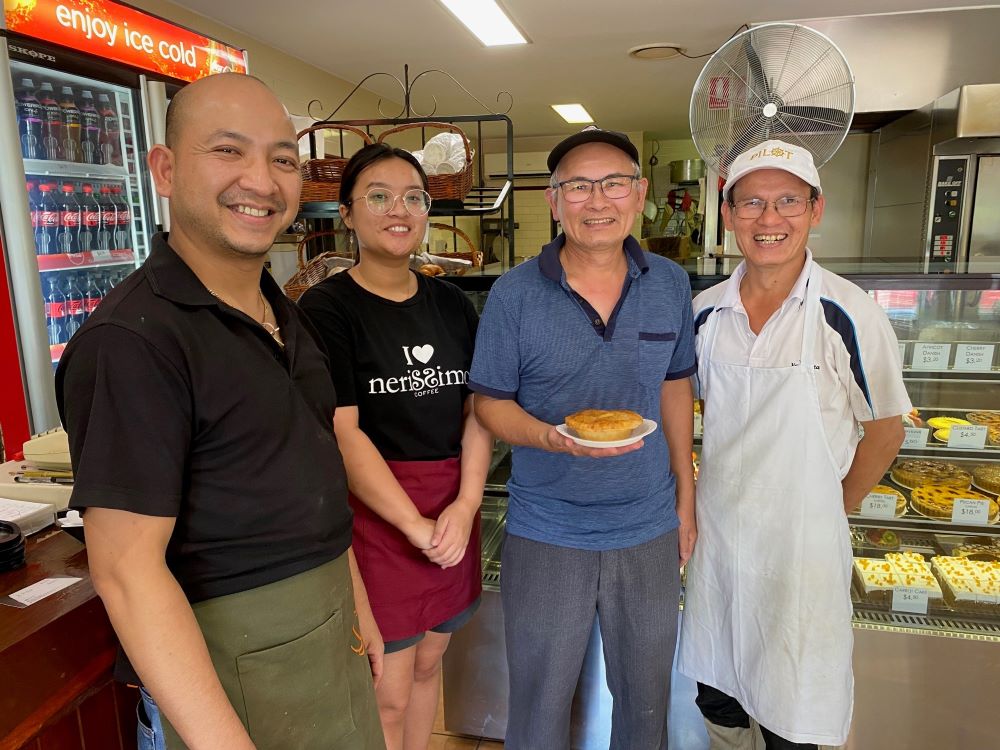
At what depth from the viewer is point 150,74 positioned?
11.6 ft

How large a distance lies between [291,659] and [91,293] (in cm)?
335

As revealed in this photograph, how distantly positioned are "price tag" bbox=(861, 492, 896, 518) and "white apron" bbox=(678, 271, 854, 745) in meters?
0.73

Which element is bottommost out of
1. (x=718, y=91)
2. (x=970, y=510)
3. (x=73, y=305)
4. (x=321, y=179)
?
(x=970, y=510)

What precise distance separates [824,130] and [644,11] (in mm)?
3107

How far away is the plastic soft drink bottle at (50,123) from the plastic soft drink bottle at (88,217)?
226 mm

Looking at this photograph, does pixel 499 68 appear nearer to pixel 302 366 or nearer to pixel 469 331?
pixel 469 331

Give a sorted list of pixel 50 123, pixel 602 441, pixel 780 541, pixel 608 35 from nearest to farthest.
→ pixel 602 441
pixel 780 541
pixel 50 123
pixel 608 35

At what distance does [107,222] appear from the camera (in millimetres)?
3660

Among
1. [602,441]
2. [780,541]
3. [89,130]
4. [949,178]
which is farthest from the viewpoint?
[949,178]

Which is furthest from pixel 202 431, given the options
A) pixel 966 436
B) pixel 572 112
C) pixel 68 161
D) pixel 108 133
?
pixel 572 112

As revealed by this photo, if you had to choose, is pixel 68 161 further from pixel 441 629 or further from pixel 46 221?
pixel 441 629

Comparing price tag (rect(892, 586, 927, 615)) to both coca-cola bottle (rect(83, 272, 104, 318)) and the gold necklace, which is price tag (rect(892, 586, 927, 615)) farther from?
coca-cola bottle (rect(83, 272, 104, 318))

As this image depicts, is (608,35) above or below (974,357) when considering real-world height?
above

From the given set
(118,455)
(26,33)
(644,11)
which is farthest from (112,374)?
(644,11)
